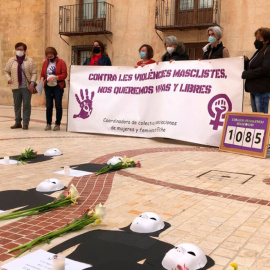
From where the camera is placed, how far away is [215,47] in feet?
24.4

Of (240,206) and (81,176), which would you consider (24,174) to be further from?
(240,206)

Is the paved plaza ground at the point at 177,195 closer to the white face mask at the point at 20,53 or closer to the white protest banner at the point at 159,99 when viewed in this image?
the white protest banner at the point at 159,99

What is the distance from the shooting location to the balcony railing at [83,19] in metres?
18.8

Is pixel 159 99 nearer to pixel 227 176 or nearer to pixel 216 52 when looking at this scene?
pixel 216 52

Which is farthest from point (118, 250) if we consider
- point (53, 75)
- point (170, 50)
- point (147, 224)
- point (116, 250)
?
point (53, 75)

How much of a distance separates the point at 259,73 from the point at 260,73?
0.05 ft

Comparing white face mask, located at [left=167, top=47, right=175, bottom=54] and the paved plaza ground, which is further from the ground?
white face mask, located at [left=167, top=47, right=175, bottom=54]

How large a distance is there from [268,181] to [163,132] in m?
Result: 3.31

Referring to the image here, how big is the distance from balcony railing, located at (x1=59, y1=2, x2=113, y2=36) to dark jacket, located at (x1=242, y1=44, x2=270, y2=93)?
1283cm

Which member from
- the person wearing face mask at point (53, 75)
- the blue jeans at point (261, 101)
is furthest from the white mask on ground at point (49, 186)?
the person wearing face mask at point (53, 75)

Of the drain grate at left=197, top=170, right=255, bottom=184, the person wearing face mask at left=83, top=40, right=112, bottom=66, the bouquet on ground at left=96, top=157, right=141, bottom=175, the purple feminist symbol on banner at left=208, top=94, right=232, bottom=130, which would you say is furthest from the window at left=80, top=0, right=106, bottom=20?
the drain grate at left=197, top=170, right=255, bottom=184

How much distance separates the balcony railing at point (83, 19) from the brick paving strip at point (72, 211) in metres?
15.1

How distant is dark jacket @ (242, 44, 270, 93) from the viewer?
6.37 meters

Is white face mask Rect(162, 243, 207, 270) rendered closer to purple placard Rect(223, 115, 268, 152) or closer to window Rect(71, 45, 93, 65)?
purple placard Rect(223, 115, 268, 152)
